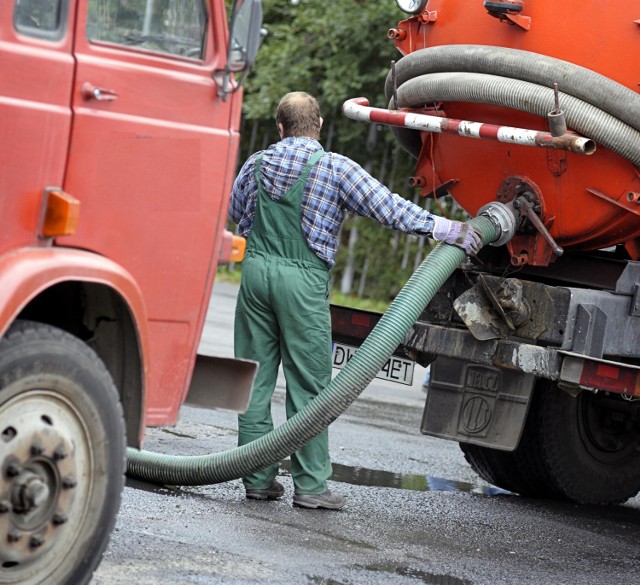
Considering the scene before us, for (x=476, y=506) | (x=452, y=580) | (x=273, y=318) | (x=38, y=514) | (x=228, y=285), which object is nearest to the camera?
(x=38, y=514)

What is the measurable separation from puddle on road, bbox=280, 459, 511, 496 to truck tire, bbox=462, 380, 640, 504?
0.56ft

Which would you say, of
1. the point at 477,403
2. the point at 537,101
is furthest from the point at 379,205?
the point at 477,403

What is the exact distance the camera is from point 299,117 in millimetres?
5836

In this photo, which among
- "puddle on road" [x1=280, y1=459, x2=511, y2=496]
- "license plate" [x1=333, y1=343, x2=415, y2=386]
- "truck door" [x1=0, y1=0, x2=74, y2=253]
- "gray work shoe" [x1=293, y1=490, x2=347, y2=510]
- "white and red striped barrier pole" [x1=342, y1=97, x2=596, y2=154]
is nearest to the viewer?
"truck door" [x1=0, y1=0, x2=74, y2=253]

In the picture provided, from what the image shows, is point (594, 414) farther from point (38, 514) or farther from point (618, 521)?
point (38, 514)

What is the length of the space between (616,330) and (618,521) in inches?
52.1

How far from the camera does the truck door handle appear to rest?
3.75m

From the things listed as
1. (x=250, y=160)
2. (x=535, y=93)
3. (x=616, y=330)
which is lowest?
(x=616, y=330)

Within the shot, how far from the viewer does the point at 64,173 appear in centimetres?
374

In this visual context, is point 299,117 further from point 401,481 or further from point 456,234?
point 401,481

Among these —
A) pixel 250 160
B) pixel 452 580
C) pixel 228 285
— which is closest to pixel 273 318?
pixel 250 160

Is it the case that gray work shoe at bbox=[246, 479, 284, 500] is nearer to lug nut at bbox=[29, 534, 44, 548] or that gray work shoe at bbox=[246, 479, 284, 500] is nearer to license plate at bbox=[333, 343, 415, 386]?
license plate at bbox=[333, 343, 415, 386]

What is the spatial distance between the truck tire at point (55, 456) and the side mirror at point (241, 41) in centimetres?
100

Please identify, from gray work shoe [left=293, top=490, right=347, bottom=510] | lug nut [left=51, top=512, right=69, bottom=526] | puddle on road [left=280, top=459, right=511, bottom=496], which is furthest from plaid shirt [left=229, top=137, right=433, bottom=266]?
lug nut [left=51, top=512, right=69, bottom=526]
